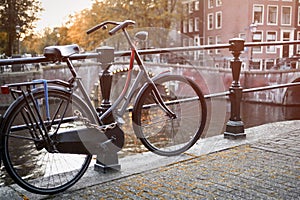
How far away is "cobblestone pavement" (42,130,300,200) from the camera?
106 inches

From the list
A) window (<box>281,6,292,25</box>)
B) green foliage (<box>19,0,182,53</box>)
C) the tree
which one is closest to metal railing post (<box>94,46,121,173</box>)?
the tree

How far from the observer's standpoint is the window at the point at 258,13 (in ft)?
103

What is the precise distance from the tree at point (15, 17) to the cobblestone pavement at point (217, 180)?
77.9 feet

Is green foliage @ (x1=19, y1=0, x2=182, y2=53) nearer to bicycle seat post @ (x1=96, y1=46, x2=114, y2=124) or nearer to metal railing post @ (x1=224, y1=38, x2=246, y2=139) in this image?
metal railing post @ (x1=224, y1=38, x2=246, y2=139)

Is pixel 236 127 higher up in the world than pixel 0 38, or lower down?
lower down

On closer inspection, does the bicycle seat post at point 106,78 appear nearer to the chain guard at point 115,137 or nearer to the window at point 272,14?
the chain guard at point 115,137

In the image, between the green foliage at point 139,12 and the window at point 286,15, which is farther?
the window at point 286,15

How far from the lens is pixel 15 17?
25984 millimetres

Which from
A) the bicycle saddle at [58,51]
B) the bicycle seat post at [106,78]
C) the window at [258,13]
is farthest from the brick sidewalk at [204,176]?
the window at [258,13]

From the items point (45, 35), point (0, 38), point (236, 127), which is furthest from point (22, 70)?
point (45, 35)

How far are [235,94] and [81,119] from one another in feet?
6.56

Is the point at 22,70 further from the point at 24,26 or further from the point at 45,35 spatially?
the point at 45,35

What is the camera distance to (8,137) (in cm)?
254

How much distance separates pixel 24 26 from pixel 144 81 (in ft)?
Answer: 83.3
